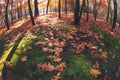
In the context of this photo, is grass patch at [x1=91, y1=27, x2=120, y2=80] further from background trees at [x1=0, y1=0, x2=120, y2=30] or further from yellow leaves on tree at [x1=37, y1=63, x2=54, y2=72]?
yellow leaves on tree at [x1=37, y1=63, x2=54, y2=72]

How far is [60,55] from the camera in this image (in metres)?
18.0

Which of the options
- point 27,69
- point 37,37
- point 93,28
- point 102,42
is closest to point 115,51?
point 102,42

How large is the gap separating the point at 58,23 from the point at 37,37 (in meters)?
4.62

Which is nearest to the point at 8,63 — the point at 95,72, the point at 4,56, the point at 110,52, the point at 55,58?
the point at 4,56

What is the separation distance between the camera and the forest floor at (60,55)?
53.9 feet

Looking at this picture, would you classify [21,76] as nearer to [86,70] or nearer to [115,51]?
[86,70]

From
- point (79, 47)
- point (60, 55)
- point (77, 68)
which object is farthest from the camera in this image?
point (79, 47)

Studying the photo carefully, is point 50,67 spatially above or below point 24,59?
below

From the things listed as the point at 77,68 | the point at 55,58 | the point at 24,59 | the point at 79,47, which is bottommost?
the point at 77,68

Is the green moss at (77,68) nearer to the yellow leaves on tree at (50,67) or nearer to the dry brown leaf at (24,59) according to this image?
the yellow leaves on tree at (50,67)

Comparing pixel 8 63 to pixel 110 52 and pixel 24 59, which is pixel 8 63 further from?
pixel 110 52

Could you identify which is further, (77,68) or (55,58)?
(55,58)

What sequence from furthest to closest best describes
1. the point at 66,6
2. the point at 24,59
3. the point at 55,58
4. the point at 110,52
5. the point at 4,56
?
the point at 66,6
the point at 110,52
the point at 4,56
the point at 24,59
the point at 55,58

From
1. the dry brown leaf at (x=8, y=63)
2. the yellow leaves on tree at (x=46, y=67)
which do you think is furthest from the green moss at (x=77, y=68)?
the dry brown leaf at (x=8, y=63)
